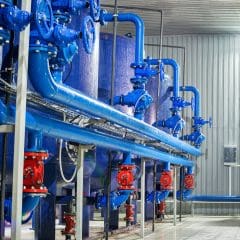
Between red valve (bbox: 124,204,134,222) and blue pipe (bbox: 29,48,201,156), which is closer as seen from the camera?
blue pipe (bbox: 29,48,201,156)

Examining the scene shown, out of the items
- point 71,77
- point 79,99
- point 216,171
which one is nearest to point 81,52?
point 71,77

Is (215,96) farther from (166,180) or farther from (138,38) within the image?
(138,38)

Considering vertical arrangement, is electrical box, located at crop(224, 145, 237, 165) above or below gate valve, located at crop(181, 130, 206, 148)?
below

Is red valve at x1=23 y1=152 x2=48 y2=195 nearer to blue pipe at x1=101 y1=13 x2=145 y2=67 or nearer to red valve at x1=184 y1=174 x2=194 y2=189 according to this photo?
blue pipe at x1=101 y1=13 x2=145 y2=67

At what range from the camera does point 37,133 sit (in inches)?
89.6

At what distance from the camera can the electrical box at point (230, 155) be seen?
32.3 feet

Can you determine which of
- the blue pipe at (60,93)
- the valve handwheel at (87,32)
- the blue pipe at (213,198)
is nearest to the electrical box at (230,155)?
the blue pipe at (213,198)

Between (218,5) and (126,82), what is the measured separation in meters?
4.11

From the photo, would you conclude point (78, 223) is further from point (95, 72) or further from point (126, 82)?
point (126, 82)

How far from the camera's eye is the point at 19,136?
1.95m

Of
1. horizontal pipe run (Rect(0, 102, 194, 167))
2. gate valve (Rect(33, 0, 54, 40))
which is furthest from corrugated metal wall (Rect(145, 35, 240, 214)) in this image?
gate valve (Rect(33, 0, 54, 40))

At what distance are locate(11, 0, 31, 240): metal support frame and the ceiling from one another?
6.45 meters

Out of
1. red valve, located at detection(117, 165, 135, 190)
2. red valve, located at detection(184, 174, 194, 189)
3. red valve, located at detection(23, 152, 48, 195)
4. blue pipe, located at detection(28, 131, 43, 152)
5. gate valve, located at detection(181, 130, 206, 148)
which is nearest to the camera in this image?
red valve, located at detection(23, 152, 48, 195)

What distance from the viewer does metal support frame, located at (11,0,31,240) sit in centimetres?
194
